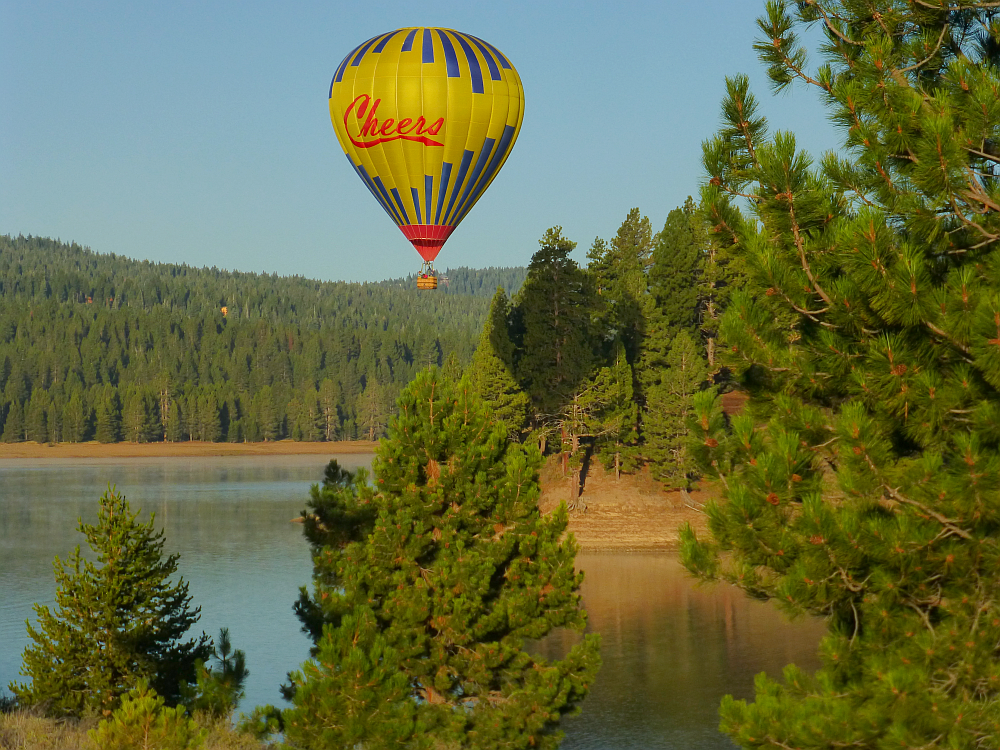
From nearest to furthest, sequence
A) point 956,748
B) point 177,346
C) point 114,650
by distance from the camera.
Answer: point 956,748 < point 114,650 < point 177,346

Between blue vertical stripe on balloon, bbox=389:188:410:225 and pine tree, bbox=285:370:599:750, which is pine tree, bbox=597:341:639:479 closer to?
blue vertical stripe on balloon, bbox=389:188:410:225

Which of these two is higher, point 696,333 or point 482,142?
point 482,142

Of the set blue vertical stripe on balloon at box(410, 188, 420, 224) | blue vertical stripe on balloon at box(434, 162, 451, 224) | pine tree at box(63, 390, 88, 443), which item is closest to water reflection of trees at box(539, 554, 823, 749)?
blue vertical stripe on balloon at box(434, 162, 451, 224)

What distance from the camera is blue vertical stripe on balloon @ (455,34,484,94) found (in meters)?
35.8

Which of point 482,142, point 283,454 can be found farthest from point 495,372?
point 283,454

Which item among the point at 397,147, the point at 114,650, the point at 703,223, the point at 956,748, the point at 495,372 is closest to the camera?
the point at 956,748

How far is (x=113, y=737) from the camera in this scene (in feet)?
49.2

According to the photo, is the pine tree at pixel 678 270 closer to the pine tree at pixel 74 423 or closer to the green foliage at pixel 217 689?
the green foliage at pixel 217 689

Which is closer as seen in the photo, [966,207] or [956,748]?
[956,748]

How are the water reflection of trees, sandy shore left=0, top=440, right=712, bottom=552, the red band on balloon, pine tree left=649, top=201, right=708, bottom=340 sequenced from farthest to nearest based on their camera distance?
pine tree left=649, top=201, right=708, bottom=340
sandy shore left=0, top=440, right=712, bottom=552
the red band on balloon
the water reflection of trees

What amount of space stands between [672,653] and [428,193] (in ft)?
48.6

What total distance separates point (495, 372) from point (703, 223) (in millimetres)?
45645

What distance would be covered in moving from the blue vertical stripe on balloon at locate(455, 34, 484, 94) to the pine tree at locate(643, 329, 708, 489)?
23756 millimetres

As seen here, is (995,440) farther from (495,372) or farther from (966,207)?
(495,372)
